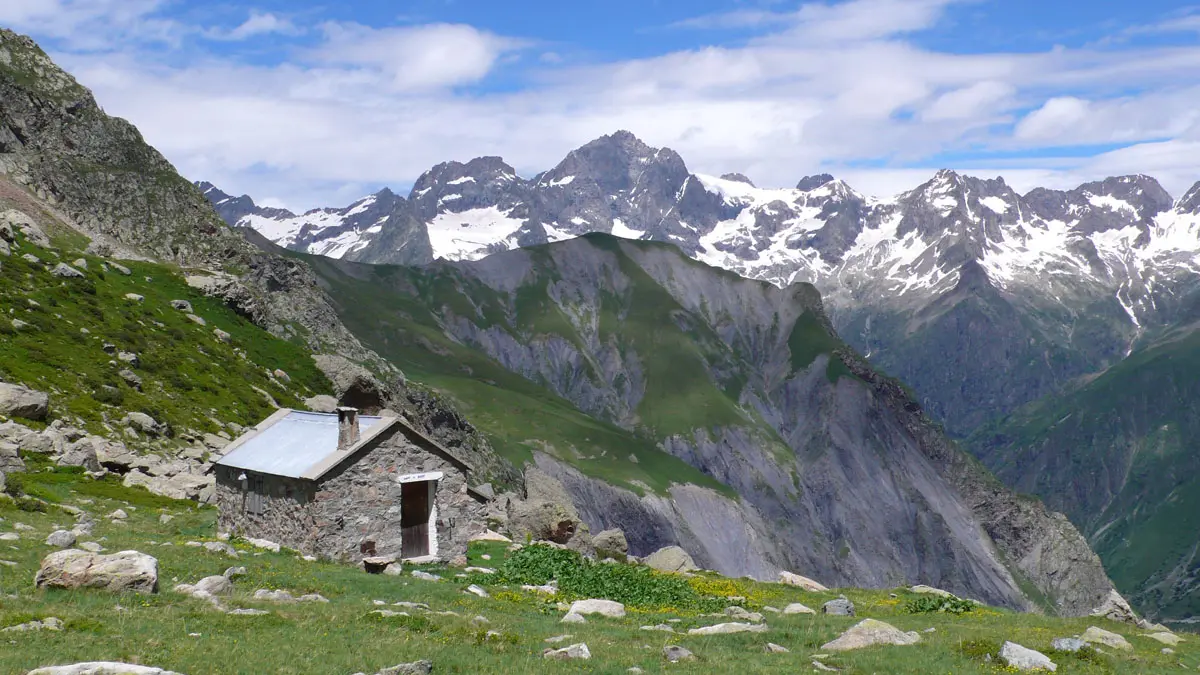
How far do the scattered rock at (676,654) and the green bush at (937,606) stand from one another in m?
18.4

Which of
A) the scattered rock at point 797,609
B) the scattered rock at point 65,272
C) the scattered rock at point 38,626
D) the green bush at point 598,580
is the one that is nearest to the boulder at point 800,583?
the green bush at point 598,580

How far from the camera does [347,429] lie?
41969 mm

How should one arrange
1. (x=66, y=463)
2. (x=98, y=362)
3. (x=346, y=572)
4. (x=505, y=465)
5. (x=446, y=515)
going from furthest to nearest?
(x=505, y=465)
(x=98, y=362)
(x=66, y=463)
(x=446, y=515)
(x=346, y=572)

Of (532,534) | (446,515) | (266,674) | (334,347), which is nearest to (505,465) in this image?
(334,347)

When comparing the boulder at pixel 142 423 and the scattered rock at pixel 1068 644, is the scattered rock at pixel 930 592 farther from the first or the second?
the boulder at pixel 142 423

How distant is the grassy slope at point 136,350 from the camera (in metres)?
67.8

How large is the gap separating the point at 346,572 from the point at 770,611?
15913 mm

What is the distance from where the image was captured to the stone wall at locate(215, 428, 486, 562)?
40625 mm

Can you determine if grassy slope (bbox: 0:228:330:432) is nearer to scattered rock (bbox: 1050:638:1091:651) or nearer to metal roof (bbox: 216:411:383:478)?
metal roof (bbox: 216:411:383:478)

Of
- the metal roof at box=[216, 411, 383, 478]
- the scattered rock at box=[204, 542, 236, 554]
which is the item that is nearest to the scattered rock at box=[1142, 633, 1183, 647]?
the metal roof at box=[216, 411, 383, 478]

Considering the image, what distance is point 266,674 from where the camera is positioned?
67.1ft

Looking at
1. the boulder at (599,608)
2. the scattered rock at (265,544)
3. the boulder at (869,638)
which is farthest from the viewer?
the scattered rock at (265,544)

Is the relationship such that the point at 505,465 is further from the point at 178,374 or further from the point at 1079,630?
the point at 1079,630

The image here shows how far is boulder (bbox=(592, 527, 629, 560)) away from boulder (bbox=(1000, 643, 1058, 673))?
32.2 m
